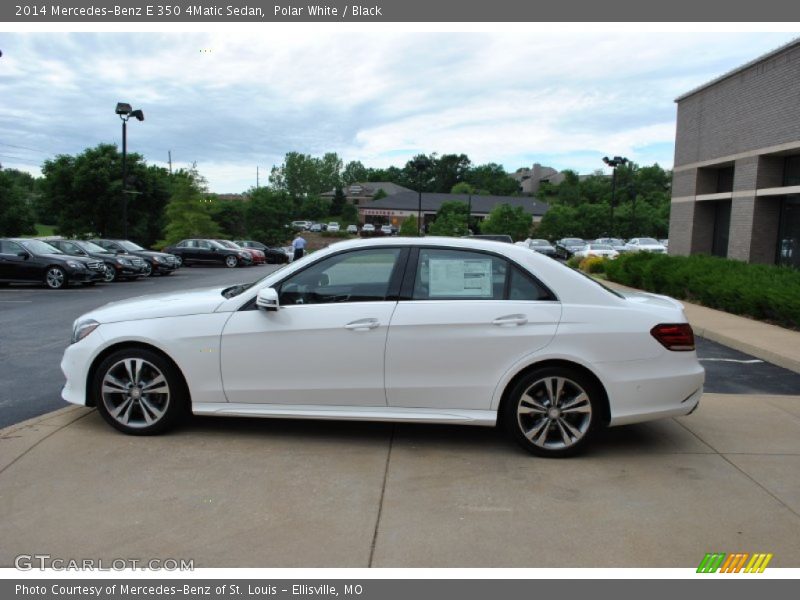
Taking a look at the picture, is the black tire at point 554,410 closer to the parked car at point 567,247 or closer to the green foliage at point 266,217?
the parked car at point 567,247

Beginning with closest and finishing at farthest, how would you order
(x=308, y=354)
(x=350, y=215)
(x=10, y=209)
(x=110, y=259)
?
1. (x=308, y=354)
2. (x=110, y=259)
3. (x=10, y=209)
4. (x=350, y=215)

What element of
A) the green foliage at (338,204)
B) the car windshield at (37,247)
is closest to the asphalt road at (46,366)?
Answer: the car windshield at (37,247)

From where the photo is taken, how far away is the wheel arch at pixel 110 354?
500cm

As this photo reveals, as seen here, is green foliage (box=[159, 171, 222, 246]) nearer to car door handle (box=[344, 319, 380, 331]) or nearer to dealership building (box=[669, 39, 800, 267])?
dealership building (box=[669, 39, 800, 267])

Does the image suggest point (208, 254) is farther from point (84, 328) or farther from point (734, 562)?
point (734, 562)

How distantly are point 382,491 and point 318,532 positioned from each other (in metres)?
0.64

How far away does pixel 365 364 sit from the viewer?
4750 mm

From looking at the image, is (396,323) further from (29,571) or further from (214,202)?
(214,202)

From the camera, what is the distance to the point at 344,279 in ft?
16.4

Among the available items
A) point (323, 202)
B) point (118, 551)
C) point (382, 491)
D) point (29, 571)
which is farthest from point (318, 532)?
point (323, 202)


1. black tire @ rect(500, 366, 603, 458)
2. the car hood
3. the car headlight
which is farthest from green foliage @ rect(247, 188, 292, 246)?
black tire @ rect(500, 366, 603, 458)

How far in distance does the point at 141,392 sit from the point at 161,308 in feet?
2.19
